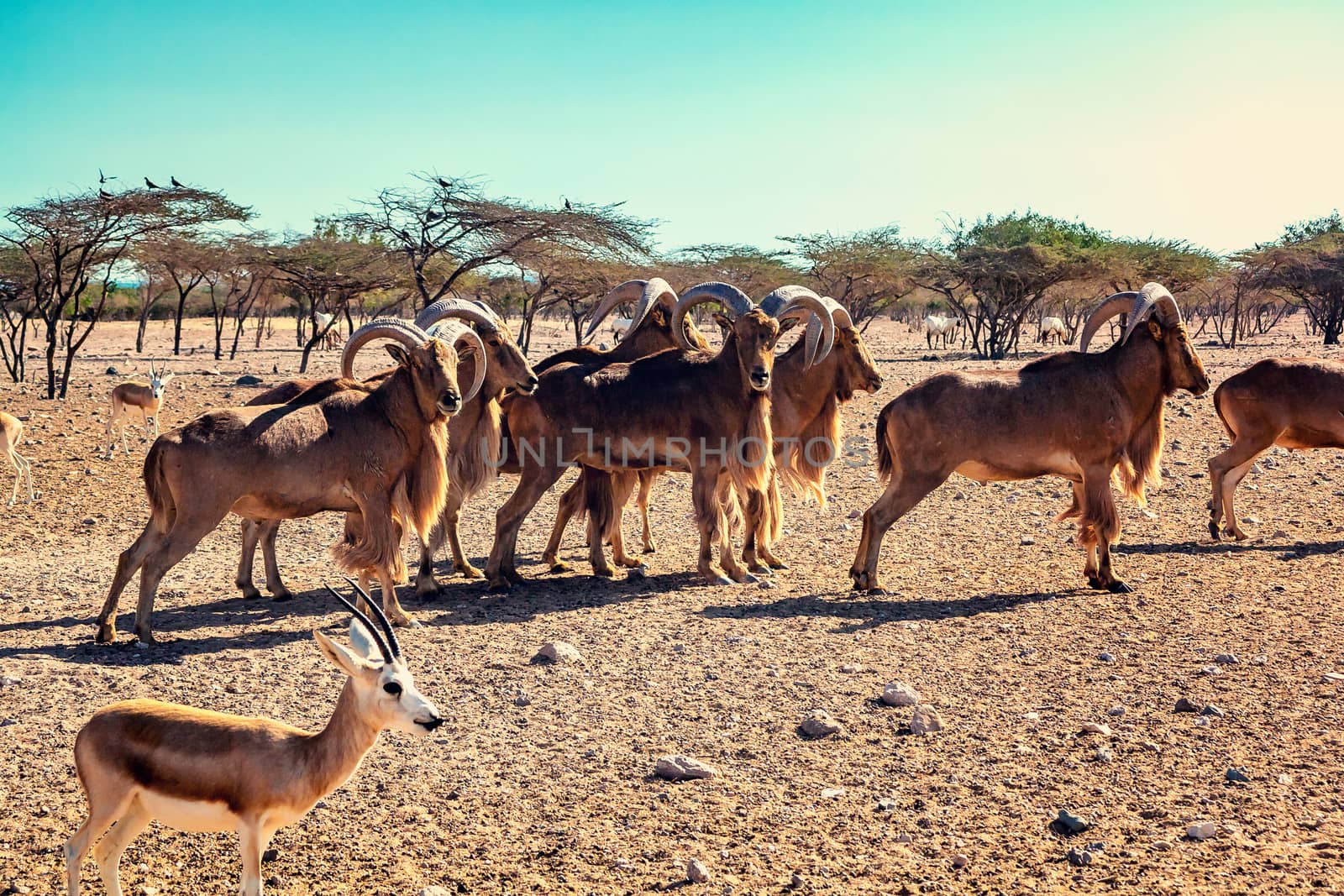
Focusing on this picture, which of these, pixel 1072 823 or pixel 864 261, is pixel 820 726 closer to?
pixel 1072 823

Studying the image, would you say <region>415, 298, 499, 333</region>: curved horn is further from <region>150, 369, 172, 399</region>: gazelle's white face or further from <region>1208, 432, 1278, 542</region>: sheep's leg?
<region>150, 369, 172, 399</region>: gazelle's white face

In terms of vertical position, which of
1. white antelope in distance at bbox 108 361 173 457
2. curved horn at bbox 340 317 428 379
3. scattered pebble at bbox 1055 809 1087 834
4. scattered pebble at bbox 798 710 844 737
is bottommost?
scattered pebble at bbox 798 710 844 737

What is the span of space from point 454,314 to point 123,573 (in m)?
3.19

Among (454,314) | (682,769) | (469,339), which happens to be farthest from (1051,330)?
(682,769)

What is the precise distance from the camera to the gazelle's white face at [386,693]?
3.87m

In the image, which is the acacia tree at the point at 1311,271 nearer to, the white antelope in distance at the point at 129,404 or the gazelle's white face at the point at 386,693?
the white antelope in distance at the point at 129,404

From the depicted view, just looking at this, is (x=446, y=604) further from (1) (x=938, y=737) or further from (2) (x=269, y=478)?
(1) (x=938, y=737)

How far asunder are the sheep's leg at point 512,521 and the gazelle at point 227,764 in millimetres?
4884

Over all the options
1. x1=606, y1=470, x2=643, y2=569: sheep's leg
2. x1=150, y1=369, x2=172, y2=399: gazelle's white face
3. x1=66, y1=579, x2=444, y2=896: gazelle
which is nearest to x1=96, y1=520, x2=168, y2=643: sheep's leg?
x1=66, y1=579, x2=444, y2=896: gazelle

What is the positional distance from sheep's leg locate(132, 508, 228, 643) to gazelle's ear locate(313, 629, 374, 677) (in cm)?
350

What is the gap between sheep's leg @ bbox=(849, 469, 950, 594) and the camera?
8633mm

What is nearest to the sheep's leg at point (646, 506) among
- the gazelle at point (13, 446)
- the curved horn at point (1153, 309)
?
the curved horn at point (1153, 309)

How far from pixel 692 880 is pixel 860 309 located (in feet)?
146

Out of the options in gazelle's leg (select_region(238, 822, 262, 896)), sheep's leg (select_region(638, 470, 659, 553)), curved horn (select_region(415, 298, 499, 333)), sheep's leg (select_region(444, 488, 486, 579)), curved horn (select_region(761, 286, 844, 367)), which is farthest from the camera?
sheep's leg (select_region(638, 470, 659, 553))
